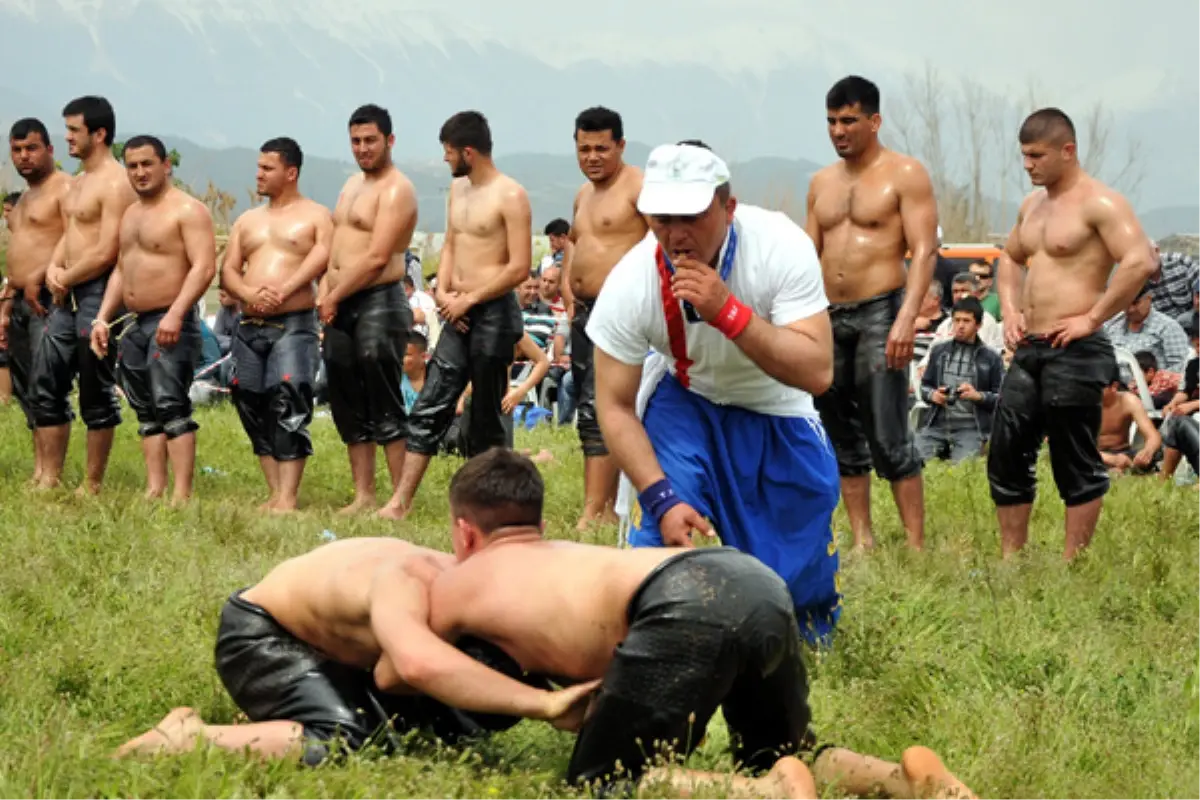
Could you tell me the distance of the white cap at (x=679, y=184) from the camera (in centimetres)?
480

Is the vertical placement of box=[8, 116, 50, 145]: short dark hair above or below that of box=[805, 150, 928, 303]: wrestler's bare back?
above

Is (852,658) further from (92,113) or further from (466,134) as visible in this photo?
(92,113)

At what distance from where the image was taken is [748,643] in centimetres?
388

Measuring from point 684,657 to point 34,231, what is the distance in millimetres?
7368

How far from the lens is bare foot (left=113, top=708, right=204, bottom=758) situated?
163 inches

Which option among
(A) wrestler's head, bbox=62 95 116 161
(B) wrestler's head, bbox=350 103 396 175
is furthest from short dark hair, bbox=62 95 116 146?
(B) wrestler's head, bbox=350 103 396 175

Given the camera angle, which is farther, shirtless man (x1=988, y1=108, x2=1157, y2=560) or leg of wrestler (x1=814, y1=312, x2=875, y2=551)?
leg of wrestler (x1=814, y1=312, x2=875, y2=551)

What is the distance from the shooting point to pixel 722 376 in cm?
534

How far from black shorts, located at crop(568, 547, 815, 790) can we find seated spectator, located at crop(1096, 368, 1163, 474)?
768cm

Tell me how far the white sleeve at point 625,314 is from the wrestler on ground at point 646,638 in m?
0.96

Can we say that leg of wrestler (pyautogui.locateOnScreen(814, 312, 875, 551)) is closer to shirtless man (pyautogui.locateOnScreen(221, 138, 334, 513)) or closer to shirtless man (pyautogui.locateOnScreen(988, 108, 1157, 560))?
shirtless man (pyautogui.locateOnScreen(988, 108, 1157, 560))

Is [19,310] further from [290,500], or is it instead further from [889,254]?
[889,254]

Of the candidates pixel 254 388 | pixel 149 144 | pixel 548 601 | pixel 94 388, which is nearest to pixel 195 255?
pixel 149 144

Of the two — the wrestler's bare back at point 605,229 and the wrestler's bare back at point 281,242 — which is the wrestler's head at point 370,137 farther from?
the wrestler's bare back at point 605,229
